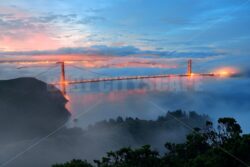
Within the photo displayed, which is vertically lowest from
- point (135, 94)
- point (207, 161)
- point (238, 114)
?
point (238, 114)

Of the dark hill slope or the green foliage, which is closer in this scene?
the green foliage

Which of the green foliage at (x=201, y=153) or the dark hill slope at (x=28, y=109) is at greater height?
the green foliage at (x=201, y=153)

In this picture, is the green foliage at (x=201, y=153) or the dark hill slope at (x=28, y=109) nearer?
the green foliage at (x=201, y=153)

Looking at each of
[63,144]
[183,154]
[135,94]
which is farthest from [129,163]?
[135,94]

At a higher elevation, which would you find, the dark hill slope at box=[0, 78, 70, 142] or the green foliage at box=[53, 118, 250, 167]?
the green foliage at box=[53, 118, 250, 167]

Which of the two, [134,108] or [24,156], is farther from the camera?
[134,108]

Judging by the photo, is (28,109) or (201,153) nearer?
(201,153)

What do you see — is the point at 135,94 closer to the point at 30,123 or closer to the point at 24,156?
the point at 30,123

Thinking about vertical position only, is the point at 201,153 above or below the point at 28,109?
above
